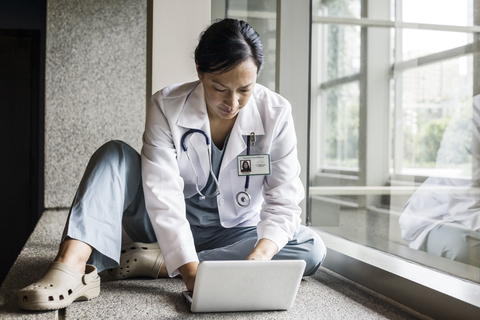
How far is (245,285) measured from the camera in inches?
38.5

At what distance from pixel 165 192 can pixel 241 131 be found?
28cm

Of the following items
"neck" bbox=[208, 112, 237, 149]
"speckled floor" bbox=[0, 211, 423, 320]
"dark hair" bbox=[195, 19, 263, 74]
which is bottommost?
"speckled floor" bbox=[0, 211, 423, 320]

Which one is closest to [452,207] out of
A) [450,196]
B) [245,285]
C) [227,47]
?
[450,196]

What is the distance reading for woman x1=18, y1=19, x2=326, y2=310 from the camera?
1104 millimetres

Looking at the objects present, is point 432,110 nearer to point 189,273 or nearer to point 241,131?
point 241,131

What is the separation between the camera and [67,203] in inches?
124

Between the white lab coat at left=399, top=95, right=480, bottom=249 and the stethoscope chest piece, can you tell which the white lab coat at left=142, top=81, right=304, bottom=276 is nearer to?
the stethoscope chest piece

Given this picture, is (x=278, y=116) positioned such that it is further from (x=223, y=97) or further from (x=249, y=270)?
(x=249, y=270)

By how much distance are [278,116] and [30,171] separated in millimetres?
3501

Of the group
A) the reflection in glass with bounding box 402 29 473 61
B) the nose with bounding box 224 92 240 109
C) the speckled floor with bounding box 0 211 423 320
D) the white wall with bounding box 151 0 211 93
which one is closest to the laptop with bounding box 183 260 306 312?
the speckled floor with bounding box 0 211 423 320

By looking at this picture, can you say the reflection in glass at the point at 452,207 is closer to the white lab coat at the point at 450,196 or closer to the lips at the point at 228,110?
the white lab coat at the point at 450,196

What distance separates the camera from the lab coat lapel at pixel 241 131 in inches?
49.7

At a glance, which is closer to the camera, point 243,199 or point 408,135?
point 243,199

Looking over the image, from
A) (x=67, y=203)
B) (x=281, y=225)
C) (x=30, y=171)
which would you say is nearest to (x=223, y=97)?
(x=281, y=225)
